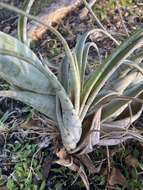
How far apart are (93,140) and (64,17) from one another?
82cm

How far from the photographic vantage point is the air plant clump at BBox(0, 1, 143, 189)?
1082 mm

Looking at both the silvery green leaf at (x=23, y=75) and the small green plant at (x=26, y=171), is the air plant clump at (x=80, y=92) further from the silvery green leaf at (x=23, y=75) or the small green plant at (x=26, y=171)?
the small green plant at (x=26, y=171)

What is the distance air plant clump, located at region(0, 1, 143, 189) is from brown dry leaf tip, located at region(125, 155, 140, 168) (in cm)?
11

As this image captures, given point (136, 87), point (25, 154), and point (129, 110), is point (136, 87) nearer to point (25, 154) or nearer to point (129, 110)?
point (129, 110)

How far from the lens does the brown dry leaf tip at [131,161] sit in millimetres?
1328

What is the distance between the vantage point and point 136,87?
1217 millimetres

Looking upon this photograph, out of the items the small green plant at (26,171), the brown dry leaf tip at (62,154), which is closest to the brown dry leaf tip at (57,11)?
the small green plant at (26,171)

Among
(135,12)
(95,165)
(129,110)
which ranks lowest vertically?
(95,165)

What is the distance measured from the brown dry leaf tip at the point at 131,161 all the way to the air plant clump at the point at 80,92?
0.11 m

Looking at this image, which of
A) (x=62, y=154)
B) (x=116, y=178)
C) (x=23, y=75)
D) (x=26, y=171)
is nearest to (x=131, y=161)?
(x=116, y=178)

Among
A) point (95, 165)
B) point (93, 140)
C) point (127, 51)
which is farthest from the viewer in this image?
point (95, 165)

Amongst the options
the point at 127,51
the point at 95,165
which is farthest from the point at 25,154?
the point at 127,51

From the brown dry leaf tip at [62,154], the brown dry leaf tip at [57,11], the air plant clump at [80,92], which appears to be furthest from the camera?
the brown dry leaf tip at [57,11]

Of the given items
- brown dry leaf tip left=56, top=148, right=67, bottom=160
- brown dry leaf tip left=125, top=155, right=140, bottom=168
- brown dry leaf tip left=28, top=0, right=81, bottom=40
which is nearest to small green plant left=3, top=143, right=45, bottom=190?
brown dry leaf tip left=56, top=148, right=67, bottom=160
